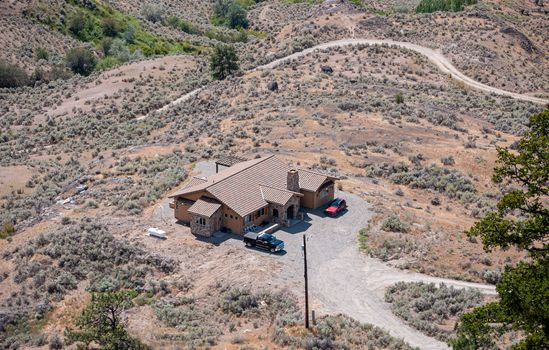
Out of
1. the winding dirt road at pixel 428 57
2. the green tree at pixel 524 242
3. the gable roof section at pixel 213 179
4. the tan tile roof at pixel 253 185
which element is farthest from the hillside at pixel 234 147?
the green tree at pixel 524 242

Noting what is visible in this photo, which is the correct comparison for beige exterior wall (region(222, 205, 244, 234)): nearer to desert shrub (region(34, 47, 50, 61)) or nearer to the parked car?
the parked car

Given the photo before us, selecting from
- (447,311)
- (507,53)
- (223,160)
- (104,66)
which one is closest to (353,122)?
(223,160)

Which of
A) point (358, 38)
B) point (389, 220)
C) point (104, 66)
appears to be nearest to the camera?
point (389, 220)

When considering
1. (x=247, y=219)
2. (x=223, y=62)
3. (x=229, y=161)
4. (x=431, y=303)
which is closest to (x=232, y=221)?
(x=247, y=219)

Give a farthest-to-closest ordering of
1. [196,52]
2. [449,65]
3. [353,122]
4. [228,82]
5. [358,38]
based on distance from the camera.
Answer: [196,52], [358,38], [449,65], [228,82], [353,122]

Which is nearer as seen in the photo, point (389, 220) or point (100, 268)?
point (100, 268)

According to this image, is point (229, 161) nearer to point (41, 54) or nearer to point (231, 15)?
point (41, 54)

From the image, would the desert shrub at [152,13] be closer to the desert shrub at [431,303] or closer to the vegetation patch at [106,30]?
the vegetation patch at [106,30]

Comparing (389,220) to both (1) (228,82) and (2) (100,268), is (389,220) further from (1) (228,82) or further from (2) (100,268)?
(1) (228,82)
